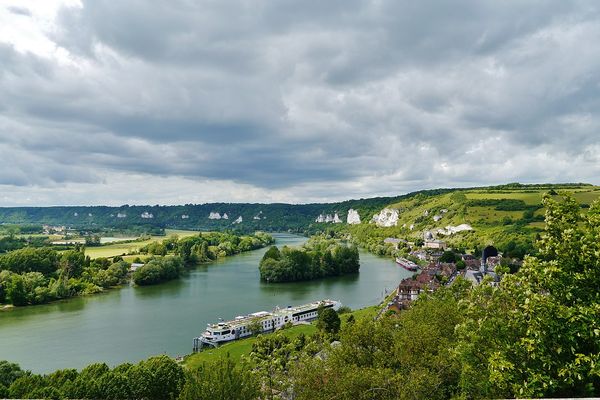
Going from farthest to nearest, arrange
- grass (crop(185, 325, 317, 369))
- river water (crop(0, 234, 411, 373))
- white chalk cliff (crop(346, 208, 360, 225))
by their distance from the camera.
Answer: white chalk cliff (crop(346, 208, 360, 225)) < river water (crop(0, 234, 411, 373)) < grass (crop(185, 325, 317, 369))

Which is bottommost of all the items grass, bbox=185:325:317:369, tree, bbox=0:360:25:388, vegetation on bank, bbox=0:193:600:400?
grass, bbox=185:325:317:369

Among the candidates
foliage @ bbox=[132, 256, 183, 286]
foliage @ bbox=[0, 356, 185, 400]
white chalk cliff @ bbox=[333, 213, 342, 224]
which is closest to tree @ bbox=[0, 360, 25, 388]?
foliage @ bbox=[0, 356, 185, 400]

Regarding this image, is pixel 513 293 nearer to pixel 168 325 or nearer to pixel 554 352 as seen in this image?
pixel 554 352

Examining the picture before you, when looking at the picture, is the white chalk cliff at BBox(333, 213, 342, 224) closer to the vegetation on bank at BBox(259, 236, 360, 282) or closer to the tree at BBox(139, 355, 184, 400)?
the vegetation on bank at BBox(259, 236, 360, 282)

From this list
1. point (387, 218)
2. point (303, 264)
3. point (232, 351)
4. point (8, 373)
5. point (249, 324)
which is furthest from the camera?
point (387, 218)

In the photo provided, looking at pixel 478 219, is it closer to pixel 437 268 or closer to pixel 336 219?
pixel 437 268

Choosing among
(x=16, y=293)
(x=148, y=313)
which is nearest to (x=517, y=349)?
(x=148, y=313)

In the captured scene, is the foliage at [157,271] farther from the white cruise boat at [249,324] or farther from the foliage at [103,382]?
the foliage at [103,382]
